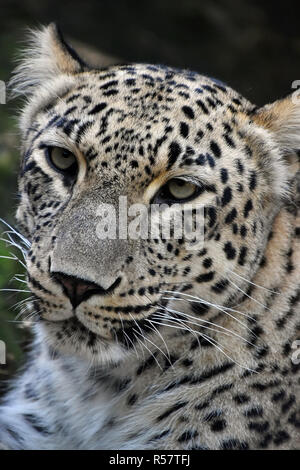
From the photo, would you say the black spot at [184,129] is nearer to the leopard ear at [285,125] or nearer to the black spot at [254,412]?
the leopard ear at [285,125]

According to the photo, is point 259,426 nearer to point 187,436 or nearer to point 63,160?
point 187,436

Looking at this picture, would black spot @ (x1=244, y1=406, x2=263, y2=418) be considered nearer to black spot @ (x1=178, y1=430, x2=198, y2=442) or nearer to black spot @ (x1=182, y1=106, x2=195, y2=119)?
black spot @ (x1=178, y1=430, x2=198, y2=442)

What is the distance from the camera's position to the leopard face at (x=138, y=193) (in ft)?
15.1

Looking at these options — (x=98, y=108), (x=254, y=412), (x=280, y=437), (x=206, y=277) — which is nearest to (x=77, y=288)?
(x=206, y=277)

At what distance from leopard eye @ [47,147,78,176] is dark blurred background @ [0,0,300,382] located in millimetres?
9725

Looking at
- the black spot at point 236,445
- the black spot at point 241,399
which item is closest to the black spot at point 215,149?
the black spot at point 241,399

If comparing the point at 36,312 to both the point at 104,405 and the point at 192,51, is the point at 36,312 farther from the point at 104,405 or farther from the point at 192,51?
the point at 192,51

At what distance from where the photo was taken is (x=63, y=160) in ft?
16.9

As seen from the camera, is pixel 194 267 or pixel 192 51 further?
pixel 192 51

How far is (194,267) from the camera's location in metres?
4.93

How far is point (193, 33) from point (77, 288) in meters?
11.8

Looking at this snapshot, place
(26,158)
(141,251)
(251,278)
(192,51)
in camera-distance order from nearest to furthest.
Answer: (141,251) < (251,278) < (26,158) < (192,51)
